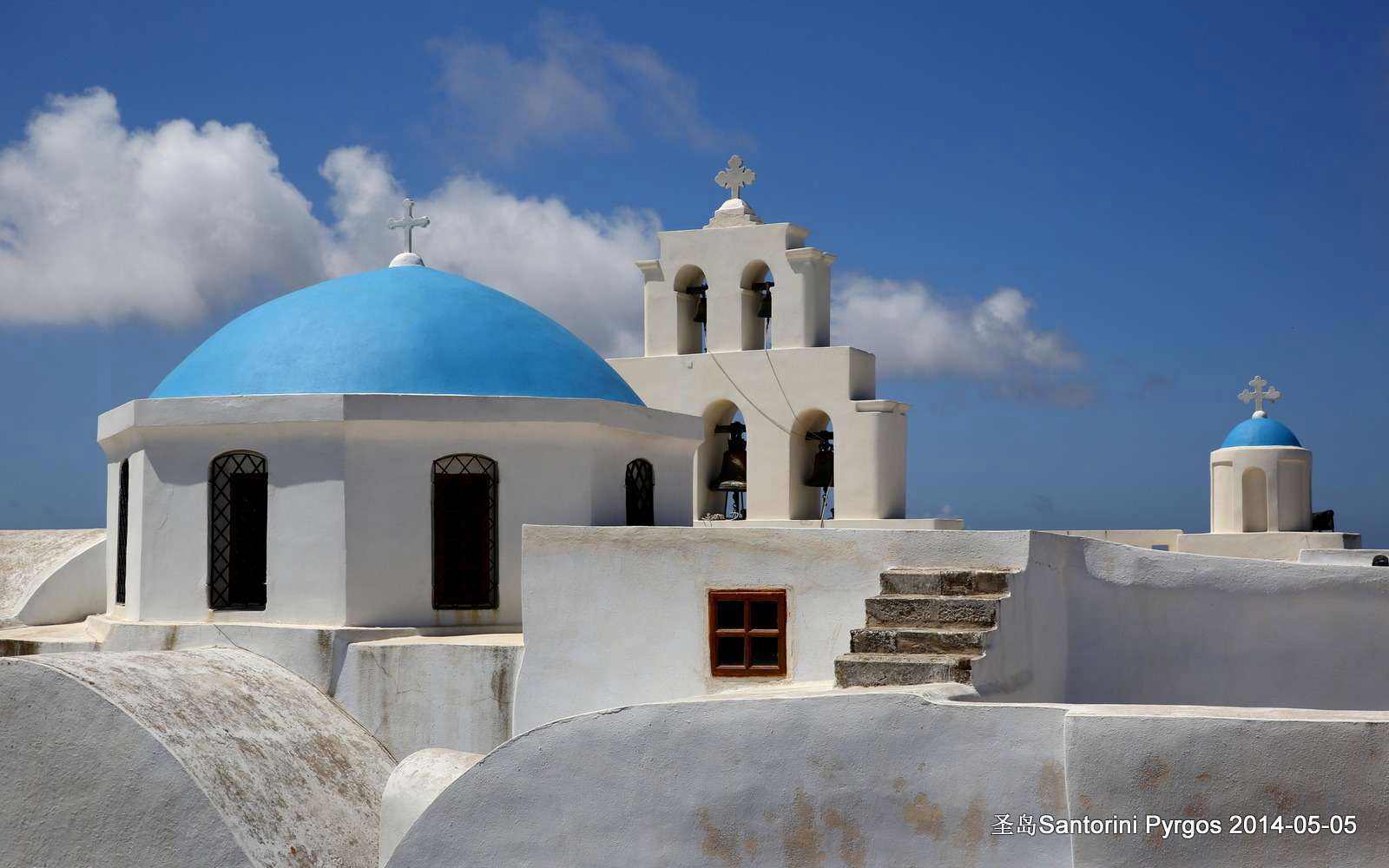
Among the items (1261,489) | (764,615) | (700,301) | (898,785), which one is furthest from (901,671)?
(1261,489)

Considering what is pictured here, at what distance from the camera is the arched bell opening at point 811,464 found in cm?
1878

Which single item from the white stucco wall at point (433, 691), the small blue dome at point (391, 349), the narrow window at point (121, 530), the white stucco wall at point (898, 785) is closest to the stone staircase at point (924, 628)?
the white stucco wall at point (898, 785)

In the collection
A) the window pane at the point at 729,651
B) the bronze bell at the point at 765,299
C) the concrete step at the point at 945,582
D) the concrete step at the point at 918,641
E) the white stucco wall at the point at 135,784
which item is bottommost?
the white stucco wall at the point at 135,784

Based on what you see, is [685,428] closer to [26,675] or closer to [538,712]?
[538,712]

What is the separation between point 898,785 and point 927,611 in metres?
1.89

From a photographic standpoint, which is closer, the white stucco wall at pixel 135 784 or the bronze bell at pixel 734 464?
the white stucco wall at pixel 135 784

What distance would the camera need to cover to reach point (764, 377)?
61.1 ft

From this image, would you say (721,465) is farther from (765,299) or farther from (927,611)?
(927,611)

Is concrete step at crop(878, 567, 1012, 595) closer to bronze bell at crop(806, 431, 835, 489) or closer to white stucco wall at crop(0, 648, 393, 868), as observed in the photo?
white stucco wall at crop(0, 648, 393, 868)

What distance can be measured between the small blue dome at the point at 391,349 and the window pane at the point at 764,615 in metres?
3.43

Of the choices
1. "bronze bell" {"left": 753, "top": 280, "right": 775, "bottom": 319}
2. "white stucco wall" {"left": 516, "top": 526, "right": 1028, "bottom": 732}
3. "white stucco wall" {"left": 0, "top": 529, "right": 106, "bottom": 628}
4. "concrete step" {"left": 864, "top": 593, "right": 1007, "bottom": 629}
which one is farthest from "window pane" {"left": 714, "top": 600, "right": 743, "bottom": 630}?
"bronze bell" {"left": 753, "top": 280, "right": 775, "bottom": 319}

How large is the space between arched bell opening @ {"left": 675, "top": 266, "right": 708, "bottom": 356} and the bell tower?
A: 2cm

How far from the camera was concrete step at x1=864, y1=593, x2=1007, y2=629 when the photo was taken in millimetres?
8281

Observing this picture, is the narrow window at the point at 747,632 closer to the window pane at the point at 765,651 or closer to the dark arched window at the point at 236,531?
the window pane at the point at 765,651
